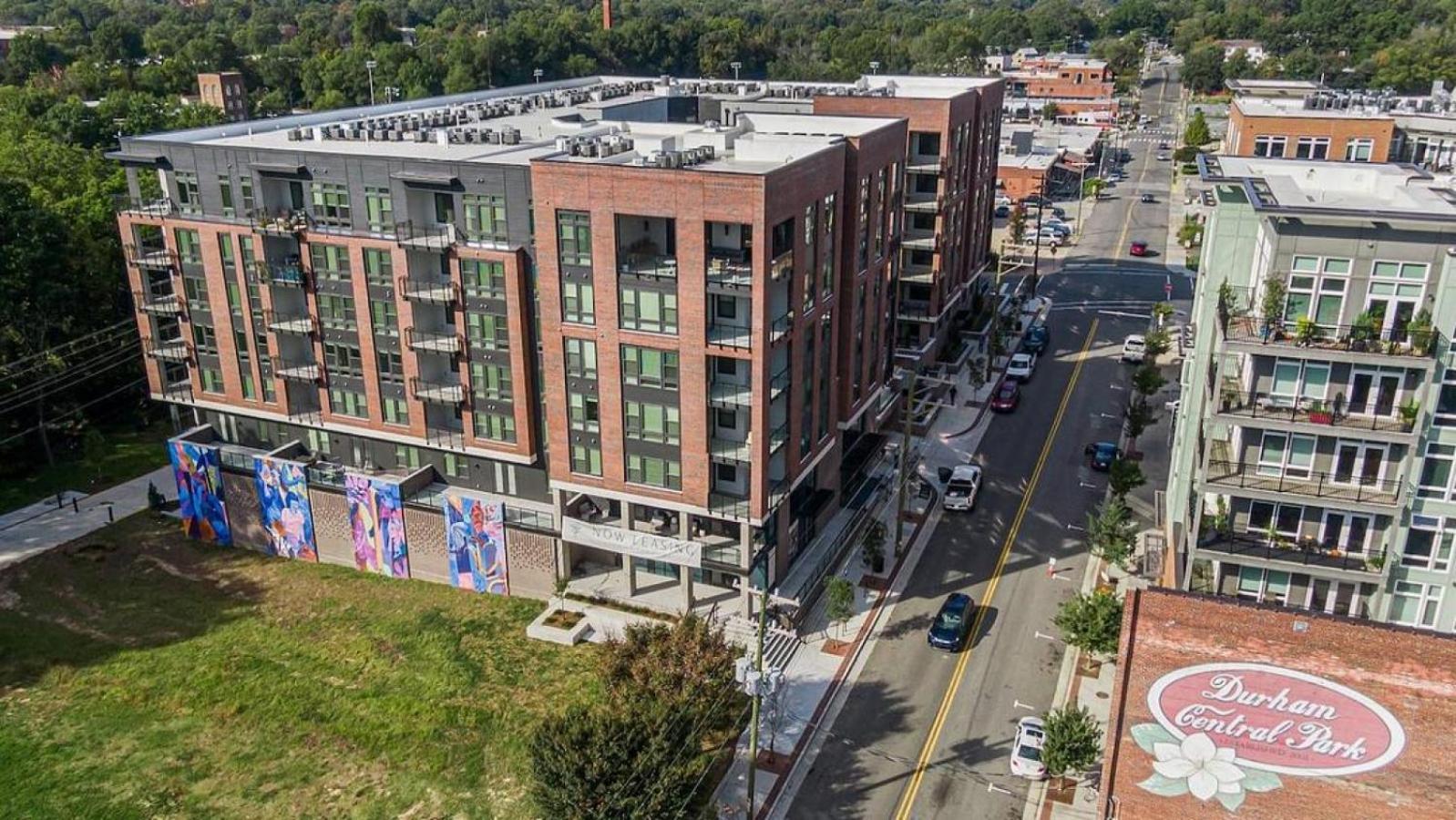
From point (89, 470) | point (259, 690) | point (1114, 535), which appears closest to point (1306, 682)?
point (1114, 535)

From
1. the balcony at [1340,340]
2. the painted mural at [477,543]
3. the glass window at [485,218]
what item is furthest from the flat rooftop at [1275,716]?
the glass window at [485,218]


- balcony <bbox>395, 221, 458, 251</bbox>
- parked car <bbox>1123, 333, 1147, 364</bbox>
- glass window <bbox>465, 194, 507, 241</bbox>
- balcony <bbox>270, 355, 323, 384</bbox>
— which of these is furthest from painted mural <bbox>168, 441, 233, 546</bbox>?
parked car <bbox>1123, 333, 1147, 364</bbox>

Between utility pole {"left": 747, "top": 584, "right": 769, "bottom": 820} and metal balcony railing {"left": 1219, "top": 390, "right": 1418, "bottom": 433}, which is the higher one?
metal balcony railing {"left": 1219, "top": 390, "right": 1418, "bottom": 433}

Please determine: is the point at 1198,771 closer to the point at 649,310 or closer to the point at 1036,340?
the point at 649,310

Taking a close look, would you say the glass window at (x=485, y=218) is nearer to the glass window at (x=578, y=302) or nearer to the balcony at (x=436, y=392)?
the glass window at (x=578, y=302)

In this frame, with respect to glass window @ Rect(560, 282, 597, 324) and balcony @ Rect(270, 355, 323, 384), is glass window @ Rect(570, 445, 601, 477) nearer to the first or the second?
glass window @ Rect(560, 282, 597, 324)

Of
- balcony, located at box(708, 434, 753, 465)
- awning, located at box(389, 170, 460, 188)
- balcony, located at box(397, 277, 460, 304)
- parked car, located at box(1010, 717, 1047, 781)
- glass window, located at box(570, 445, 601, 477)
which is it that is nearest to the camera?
parked car, located at box(1010, 717, 1047, 781)

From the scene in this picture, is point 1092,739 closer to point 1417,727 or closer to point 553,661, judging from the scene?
point 1417,727
